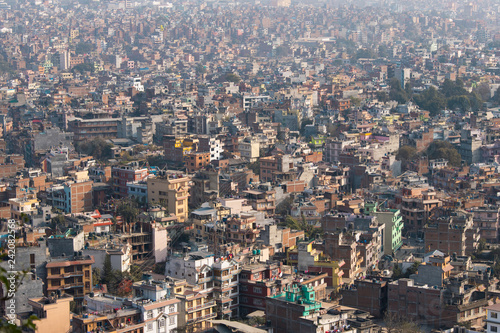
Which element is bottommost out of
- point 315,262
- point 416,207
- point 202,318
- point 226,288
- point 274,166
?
point 202,318

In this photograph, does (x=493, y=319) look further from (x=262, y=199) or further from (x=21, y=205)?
(x=21, y=205)

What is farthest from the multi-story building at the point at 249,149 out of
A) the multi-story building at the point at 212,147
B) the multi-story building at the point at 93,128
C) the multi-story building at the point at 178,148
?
the multi-story building at the point at 93,128

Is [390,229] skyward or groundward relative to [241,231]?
groundward

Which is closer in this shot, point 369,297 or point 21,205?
point 369,297

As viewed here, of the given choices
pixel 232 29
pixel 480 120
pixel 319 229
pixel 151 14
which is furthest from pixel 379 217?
pixel 151 14

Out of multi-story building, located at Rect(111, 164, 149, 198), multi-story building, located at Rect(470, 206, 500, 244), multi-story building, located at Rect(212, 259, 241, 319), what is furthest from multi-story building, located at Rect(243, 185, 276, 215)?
multi-story building, located at Rect(212, 259, 241, 319)

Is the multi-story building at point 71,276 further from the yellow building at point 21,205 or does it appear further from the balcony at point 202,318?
the yellow building at point 21,205

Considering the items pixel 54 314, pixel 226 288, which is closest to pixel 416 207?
pixel 226 288

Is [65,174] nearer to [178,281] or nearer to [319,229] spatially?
[319,229]
